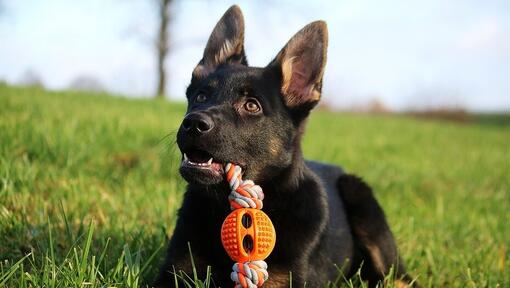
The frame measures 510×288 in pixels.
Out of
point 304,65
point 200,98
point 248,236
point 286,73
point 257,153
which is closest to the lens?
point 248,236

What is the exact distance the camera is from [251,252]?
3088mm

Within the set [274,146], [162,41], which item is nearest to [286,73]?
[274,146]

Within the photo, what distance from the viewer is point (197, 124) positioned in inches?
119

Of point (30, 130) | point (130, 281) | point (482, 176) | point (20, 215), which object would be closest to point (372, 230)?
point (130, 281)

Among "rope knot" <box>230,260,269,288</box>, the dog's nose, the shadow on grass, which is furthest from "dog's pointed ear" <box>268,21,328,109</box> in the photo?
the shadow on grass

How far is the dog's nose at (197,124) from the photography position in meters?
3.02

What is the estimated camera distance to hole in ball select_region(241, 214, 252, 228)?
10.4 feet

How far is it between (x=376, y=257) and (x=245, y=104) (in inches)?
79.8

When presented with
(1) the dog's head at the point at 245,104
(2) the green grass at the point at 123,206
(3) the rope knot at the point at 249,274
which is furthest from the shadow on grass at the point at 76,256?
(1) the dog's head at the point at 245,104

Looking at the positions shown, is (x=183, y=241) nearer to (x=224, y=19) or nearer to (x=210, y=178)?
(x=210, y=178)

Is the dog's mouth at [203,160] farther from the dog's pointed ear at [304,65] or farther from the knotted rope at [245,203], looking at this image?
the dog's pointed ear at [304,65]

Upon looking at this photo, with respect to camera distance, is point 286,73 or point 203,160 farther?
point 286,73

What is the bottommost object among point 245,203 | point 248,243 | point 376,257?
point 376,257

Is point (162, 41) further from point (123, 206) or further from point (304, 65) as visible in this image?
point (304, 65)
